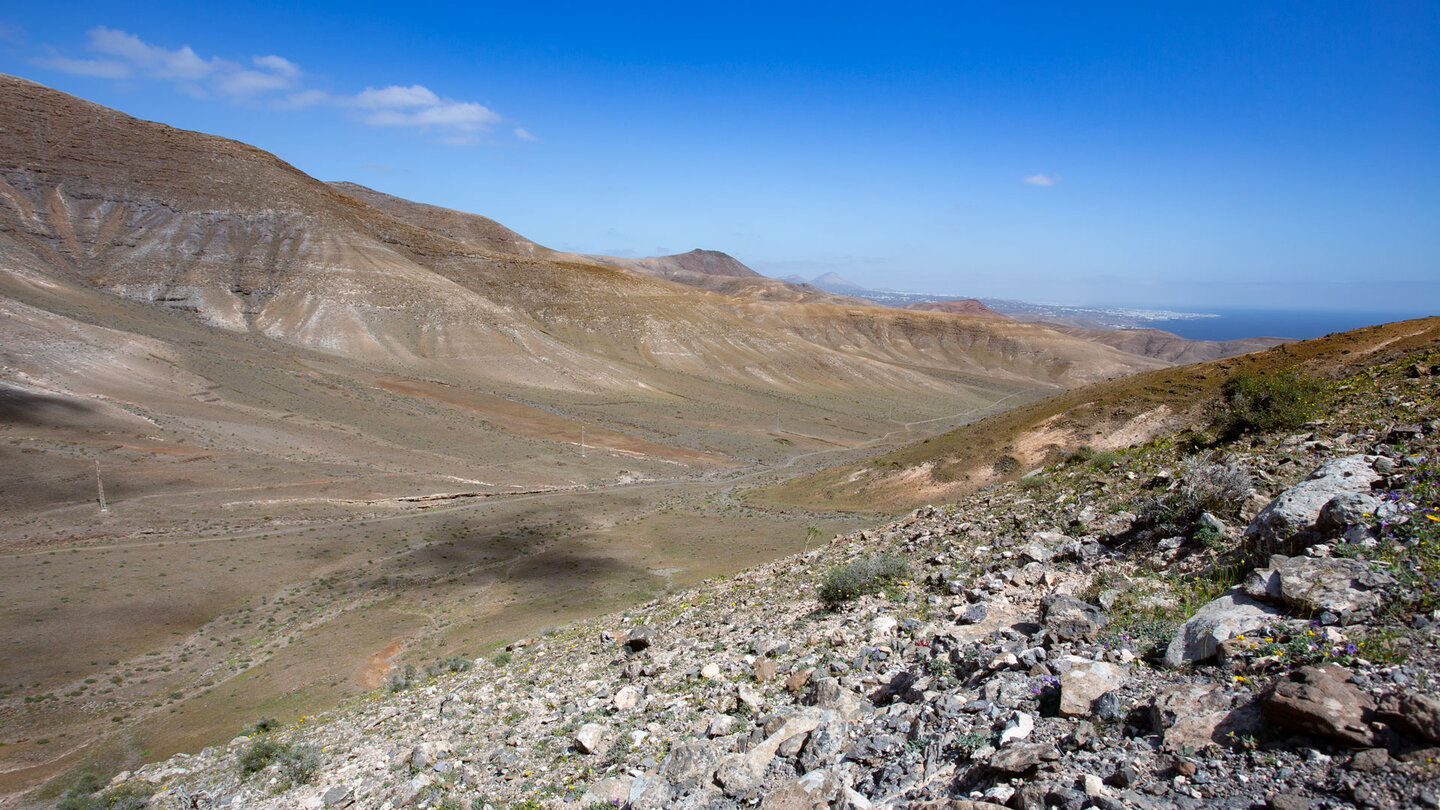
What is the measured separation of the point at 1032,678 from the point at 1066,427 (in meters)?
26.7

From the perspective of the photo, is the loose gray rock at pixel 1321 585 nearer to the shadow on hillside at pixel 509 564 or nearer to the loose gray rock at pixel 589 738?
the loose gray rock at pixel 589 738

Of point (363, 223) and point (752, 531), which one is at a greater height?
point (363, 223)

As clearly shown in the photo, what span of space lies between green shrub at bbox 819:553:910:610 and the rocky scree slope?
4 centimetres

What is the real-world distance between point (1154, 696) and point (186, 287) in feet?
292

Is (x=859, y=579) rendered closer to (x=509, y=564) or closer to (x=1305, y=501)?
(x=1305, y=501)

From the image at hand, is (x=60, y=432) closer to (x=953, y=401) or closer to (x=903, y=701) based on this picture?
(x=903, y=701)

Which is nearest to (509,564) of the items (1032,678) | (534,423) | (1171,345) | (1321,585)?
(1032,678)

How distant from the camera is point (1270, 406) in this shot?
11.1 meters

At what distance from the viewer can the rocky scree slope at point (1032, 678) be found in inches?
160

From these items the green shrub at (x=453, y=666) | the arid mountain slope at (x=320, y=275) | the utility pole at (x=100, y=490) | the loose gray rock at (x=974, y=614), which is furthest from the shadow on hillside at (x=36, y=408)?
the loose gray rock at (x=974, y=614)

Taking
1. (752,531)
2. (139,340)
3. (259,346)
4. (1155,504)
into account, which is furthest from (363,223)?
(1155,504)

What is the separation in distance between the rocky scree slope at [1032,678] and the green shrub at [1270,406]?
1.23ft

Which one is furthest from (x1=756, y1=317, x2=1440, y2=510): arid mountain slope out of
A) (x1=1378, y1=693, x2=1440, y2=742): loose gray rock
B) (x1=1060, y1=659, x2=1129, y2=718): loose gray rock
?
(x1=1378, y1=693, x2=1440, y2=742): loose gray rock

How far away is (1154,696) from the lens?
4719 millimetres
